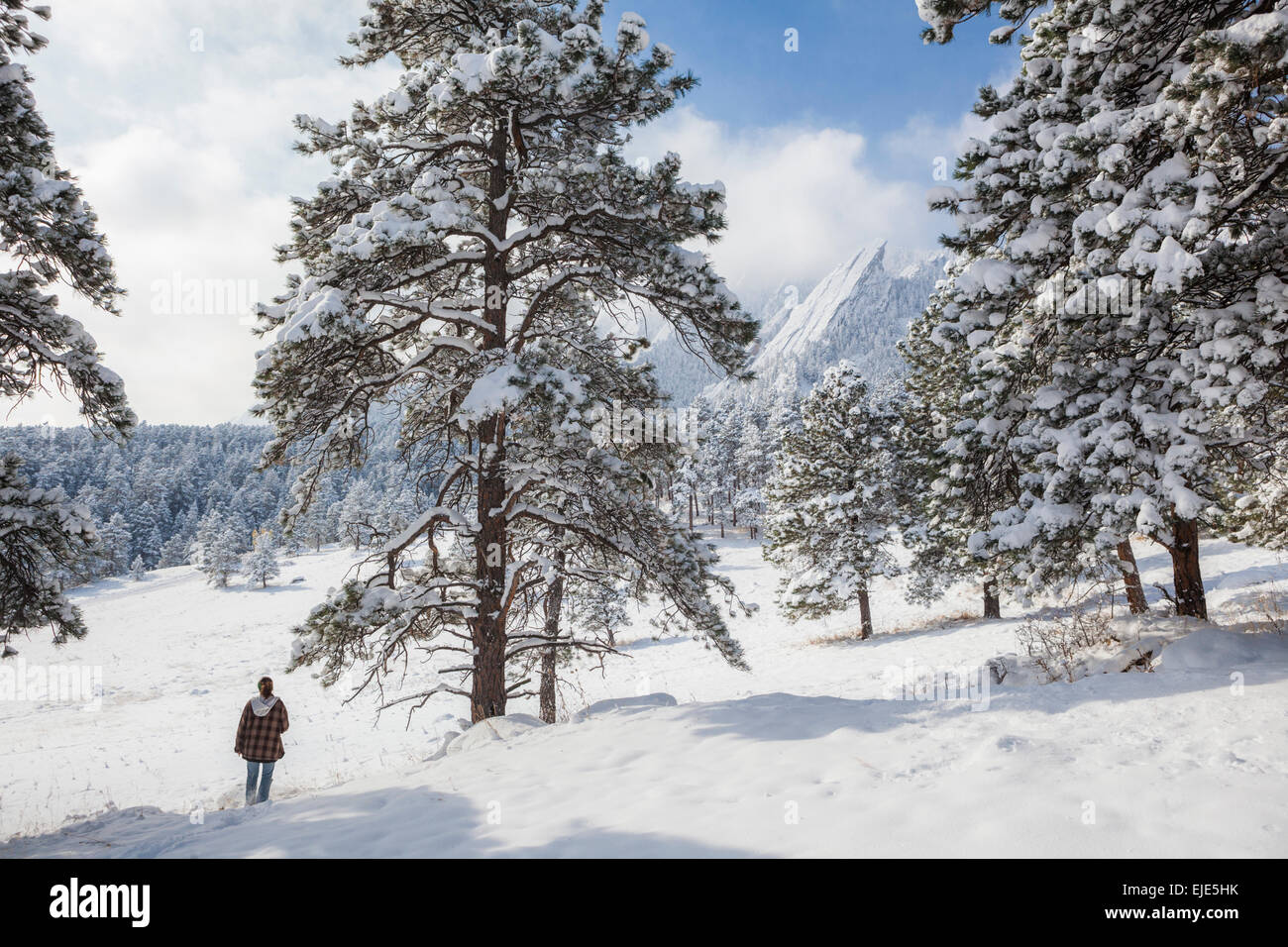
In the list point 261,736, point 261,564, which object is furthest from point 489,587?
point 261,564

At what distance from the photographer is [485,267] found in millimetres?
7605

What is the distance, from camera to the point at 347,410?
7113 millimetres

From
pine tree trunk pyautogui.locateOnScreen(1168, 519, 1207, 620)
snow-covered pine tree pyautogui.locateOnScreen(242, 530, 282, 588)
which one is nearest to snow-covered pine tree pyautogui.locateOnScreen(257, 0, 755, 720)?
pine tree trunk pyautogui.locateOnScreen(1168, 519, 1207, 620)

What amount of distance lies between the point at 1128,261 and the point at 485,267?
7.13 m

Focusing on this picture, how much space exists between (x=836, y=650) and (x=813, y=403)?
9791 millimetres

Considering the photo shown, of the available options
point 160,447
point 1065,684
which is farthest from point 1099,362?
point 160,447

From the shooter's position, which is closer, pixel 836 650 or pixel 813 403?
pixel 836 650

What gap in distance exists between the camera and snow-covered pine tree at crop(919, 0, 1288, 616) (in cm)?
550

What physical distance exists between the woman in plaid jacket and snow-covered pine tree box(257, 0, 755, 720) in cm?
221

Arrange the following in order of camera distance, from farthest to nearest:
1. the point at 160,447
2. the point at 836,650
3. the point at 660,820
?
the point at 160,447
the point at 836,650
the point at 660,820

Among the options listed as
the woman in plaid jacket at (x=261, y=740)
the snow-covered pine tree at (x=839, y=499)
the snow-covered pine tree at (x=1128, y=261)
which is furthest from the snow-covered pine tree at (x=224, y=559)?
the snow-covered pine tree at (x=1128, y=261)

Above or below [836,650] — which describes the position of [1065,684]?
above

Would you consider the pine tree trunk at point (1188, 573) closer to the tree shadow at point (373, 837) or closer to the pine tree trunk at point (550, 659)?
the tree shadow at point (373, 837)
